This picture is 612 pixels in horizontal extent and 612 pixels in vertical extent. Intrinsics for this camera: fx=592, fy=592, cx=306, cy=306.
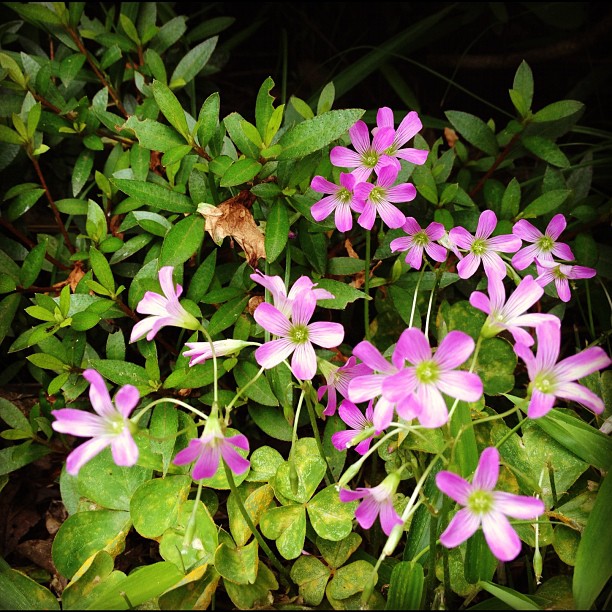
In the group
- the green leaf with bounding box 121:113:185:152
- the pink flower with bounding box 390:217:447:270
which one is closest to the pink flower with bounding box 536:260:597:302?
the pink flower with bounding box 390:217:447:270

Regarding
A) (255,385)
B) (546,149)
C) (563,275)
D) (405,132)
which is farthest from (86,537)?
→ (546,149)

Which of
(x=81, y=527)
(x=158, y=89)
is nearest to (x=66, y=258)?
(x=158, y=89)

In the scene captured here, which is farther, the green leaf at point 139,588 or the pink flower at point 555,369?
the green leaf at point 139,588

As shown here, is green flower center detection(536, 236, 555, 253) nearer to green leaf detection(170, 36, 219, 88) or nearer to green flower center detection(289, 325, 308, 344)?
green flower center detection(289, 325, 308, 344)

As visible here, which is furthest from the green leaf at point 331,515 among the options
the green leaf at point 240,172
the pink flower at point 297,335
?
the green leaf at point 240,172

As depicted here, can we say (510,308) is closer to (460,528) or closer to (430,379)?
(430,379)

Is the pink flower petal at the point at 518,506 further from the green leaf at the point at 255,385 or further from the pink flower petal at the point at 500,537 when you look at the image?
the green leaf at the point at 255,385

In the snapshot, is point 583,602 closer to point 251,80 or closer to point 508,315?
point 508,315

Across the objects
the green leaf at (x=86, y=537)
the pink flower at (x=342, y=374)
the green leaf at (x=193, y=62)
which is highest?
the green leaf at (x=193, y=62)
